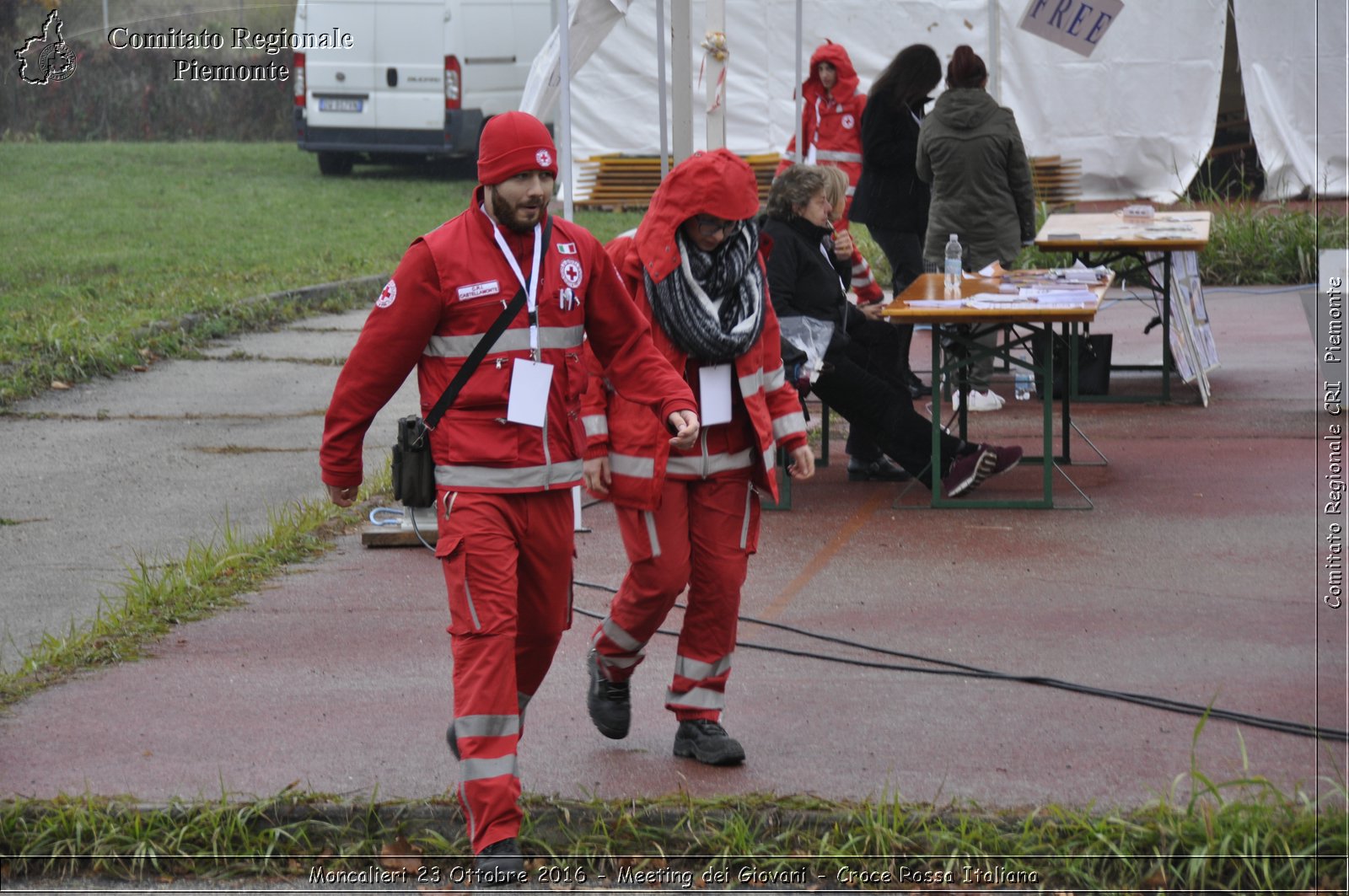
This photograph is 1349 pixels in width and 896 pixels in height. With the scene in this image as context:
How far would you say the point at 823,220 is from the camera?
24.2 ft

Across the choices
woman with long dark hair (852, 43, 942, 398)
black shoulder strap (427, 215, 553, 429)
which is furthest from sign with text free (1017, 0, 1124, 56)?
black shoulder strap (427, 215, 553, 429)

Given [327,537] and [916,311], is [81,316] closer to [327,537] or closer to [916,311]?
[327,537]

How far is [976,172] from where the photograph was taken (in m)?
10.1

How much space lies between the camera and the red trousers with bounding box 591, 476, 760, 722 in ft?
16.1

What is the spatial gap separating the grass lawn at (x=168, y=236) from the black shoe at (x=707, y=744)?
7.18 metres

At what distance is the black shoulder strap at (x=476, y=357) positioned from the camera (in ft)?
14.5

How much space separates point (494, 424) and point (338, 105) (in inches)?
789

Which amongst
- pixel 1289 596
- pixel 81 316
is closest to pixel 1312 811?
pixel 1289 596

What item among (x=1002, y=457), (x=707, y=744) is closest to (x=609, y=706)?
(x=707, y=744)

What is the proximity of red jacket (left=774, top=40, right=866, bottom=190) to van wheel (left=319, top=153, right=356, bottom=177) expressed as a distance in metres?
A: 14.0

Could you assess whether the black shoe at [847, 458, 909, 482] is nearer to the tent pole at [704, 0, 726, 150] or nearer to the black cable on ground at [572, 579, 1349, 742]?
the tent pole at [704, 0, 726, 150]

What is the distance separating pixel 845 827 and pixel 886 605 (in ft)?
7.02

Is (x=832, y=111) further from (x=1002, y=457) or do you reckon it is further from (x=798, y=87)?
(x=1002, y=457)

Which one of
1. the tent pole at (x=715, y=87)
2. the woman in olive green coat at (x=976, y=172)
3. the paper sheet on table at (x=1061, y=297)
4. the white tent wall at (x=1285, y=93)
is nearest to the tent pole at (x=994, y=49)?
the white tent wall at (x=1285, y=93)
